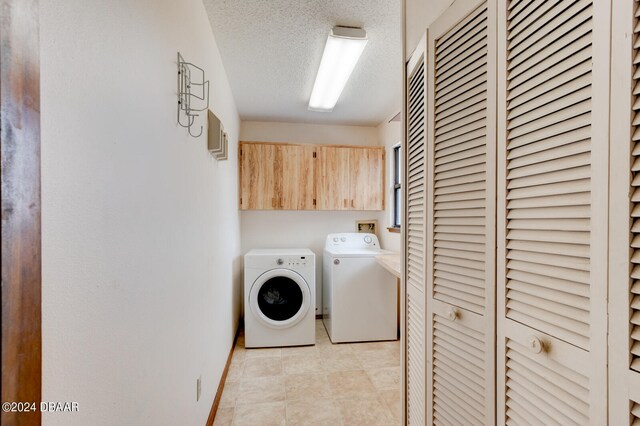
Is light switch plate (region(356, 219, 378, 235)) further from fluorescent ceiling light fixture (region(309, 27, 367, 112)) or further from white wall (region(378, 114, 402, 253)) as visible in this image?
fluorescent ceiling light fixture (region(309, 27, 367, 112))

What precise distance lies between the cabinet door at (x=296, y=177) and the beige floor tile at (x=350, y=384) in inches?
72.7

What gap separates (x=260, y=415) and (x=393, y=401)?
3.05 ft

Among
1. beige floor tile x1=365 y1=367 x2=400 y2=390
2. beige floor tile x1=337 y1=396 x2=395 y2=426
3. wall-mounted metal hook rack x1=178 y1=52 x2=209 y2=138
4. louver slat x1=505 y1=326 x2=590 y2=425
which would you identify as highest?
wall-mounted metal hook rack x1=178 y1=52 x2=209 y2=138

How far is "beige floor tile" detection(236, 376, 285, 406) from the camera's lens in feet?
7.15

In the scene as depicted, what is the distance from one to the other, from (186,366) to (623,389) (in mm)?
1498

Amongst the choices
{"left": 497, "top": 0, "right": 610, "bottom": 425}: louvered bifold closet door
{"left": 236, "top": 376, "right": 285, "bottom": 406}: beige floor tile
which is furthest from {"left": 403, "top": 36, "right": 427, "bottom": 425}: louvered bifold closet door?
{"left": 236, "top": 376, "right": 285, "bottom": 406}: beige floor tile

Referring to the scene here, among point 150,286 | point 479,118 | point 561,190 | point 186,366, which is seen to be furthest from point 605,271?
point 186,366

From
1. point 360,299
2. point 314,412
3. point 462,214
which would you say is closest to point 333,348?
point 360,299

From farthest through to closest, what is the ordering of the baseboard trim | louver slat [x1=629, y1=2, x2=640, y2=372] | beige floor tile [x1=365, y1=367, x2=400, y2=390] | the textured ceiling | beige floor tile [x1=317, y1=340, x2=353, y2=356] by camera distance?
beige floor tile [x1=317, y1=340, x2=353, y2=356], beige floor tile [x1=365, y1=367, x2=400, y2=390], the baseboard trim, the textured ceiling, louver slat [x1=629, y1=2, x2=640, y2=372]

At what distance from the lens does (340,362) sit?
2.74 metres

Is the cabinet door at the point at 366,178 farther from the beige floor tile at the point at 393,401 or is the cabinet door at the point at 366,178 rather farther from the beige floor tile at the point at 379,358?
the beige floor tile at the point at 393,401

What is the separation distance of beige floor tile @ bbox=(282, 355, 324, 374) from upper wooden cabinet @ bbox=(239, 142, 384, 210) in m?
1.63

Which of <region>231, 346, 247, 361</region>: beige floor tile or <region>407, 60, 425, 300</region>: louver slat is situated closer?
<region>407, 60, 425, 300</region>: louver slat

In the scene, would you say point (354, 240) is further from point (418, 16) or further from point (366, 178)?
point (418, 16)
